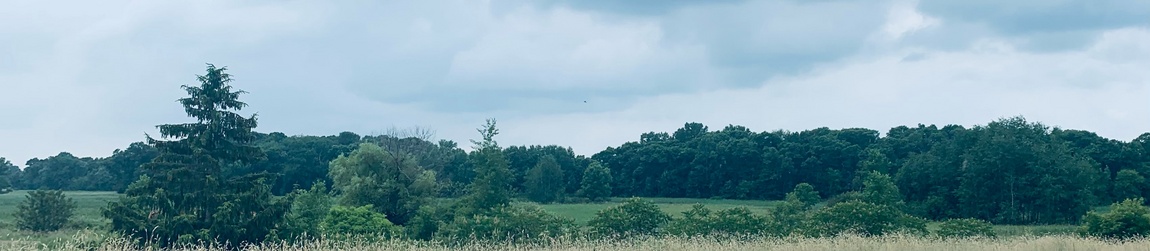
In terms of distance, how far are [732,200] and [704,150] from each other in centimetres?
970

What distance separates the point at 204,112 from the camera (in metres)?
33.4

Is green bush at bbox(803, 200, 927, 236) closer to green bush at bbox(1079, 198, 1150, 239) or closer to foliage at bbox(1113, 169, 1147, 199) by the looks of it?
green bush at bbox(1079, 198, 1150, 239)

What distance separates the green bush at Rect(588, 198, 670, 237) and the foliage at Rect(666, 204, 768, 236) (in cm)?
95

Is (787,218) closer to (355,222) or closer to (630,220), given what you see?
(630,220)

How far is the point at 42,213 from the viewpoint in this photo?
141 ft

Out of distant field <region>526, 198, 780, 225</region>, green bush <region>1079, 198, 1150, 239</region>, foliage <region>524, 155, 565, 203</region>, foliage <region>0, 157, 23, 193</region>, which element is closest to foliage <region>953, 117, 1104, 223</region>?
distant field <region>526, 198, 780, 225</region>

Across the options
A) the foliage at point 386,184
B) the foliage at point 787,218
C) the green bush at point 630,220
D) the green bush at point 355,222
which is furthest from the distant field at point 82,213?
the foliage at point 787,218

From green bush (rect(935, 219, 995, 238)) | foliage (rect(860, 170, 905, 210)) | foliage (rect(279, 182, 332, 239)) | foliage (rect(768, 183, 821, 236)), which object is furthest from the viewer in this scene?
foliage (rect(860, 170, 905, 210))

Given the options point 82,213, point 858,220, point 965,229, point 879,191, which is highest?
point 879,191

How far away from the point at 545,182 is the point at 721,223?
208ft

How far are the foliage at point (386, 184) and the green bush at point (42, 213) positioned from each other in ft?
40.5

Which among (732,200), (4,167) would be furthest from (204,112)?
(4,167)

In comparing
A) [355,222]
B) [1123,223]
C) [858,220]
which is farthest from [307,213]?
[1123,223]

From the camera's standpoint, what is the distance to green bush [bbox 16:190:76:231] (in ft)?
140
